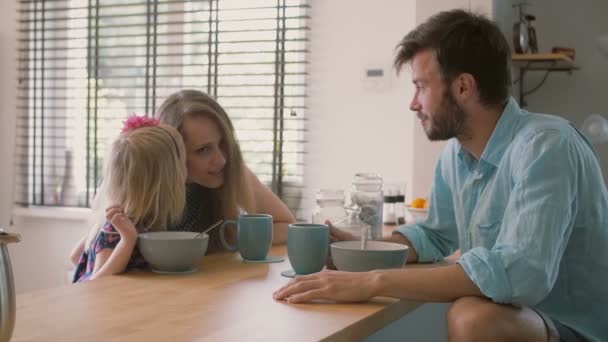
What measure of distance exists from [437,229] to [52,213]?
268 centimetres

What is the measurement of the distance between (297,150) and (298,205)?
26 cm

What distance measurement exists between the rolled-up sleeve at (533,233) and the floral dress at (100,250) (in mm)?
654

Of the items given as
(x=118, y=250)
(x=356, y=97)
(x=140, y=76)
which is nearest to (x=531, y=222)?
(x=118, y=250)

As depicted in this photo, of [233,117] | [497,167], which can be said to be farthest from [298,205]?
[497,167]

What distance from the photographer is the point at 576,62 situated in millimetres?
3254

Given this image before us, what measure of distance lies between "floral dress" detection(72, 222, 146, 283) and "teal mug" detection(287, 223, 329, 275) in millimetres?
317

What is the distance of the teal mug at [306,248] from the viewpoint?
134 cm

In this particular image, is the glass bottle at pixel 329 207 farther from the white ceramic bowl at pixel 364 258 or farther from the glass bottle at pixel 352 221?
the white ceramic bowl at pixel 364 258

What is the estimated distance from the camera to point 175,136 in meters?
1.61

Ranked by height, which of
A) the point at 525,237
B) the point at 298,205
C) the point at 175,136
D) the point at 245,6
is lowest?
the point at 298,205

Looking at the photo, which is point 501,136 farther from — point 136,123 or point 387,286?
point 136,123

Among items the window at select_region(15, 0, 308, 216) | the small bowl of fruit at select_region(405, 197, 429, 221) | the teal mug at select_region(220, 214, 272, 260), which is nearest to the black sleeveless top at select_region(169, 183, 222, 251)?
the teal mug at select_region(220, 214, 272, 260)

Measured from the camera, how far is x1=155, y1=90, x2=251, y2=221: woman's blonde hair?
1.77m

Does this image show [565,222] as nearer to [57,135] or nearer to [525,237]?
[525,237]
